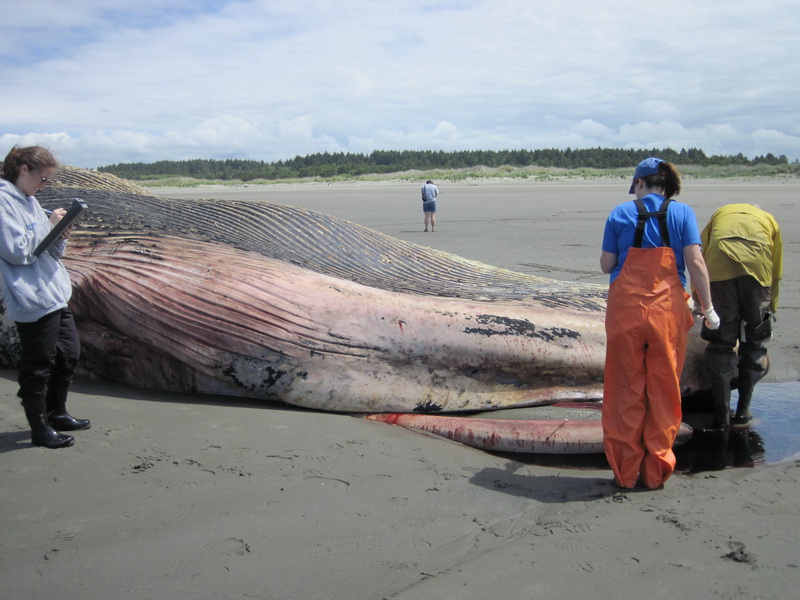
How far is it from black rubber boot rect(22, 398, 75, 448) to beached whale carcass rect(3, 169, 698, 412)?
42.5 inches

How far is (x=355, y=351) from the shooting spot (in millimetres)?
4832

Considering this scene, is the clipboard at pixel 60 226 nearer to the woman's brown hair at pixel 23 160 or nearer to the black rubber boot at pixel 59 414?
the woman's brown hair at pixel 23 160

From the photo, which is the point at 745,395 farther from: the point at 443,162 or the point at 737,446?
the point at 443,162

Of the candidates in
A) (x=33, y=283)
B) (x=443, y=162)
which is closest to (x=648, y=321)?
(x=33, y=283)

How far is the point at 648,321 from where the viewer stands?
361 cm

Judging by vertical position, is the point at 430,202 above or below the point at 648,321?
above

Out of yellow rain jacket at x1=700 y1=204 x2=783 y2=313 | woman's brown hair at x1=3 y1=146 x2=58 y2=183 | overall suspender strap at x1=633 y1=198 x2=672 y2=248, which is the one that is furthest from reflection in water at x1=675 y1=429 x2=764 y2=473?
woman's brown hair at x1=3 y1=146 x2=58 y2=183

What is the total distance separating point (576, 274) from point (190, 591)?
8550 millimetres

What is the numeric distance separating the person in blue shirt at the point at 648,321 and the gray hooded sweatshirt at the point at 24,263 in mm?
2936

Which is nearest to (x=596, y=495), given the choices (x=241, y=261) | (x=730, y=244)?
(x=730, y=244)

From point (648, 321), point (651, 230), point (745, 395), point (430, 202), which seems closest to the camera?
point (648, 321)

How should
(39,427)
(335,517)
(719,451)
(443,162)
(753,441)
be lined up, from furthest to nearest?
(443,162)
(753,441)
(719,451)
(39,427)
(335,517)

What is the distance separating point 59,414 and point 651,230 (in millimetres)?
3451

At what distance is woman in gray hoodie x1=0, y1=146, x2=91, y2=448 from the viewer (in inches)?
147
